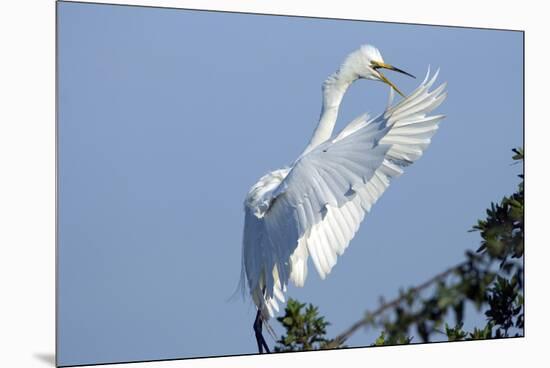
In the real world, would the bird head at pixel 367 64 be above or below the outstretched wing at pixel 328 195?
above

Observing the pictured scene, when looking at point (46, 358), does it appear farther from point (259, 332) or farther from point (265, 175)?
point (265, 175)

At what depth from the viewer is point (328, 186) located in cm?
305

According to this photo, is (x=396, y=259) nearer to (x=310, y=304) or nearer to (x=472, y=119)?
(x=310, y=304)

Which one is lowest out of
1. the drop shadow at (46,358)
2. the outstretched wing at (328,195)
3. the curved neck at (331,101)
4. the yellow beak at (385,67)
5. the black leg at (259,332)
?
the drop shadow at (46,358)

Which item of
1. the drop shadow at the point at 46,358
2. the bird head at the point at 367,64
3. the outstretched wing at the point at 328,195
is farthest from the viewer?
the bird head at the point at 367,64

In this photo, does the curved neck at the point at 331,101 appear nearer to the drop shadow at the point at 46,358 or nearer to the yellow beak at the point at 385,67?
the yellow beak at the point at 385,67

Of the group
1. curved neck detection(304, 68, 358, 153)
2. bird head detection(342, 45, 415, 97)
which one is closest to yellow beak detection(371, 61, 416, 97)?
bird head detection(342, 45, 415, 97)

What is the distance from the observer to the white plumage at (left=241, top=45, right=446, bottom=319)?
9.93 feet

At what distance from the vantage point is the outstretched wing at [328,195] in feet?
9.87

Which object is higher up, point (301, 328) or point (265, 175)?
point (265, 175)

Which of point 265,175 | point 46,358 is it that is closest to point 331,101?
point 265,175

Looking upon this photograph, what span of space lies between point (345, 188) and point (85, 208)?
1086 mm

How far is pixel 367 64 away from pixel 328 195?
1099 mm

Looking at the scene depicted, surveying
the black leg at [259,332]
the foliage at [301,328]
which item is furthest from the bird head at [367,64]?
the black leg at [259,332]
